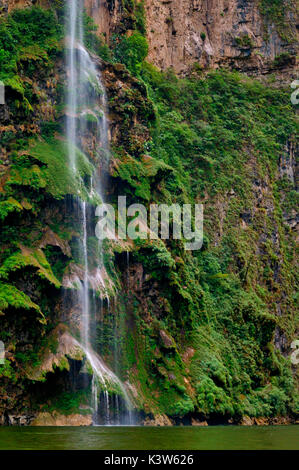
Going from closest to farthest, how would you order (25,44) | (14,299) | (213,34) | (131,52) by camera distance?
(14,299) → (25,44) → (131,52) → (213,34)

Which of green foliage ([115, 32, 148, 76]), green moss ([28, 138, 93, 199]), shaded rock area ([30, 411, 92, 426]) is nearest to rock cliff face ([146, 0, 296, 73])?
green foliage ([115, 32, 148, 76])

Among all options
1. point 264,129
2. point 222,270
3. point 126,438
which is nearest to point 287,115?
point 264,129

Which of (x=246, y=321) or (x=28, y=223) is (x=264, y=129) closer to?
(x=246, y=321)

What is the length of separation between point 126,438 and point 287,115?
34956 mm

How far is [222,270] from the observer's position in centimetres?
3819

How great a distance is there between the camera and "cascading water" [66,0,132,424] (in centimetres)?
2625

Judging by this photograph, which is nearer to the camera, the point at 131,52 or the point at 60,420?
the point at 60,420

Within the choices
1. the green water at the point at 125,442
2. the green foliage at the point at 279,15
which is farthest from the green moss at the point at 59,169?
the green foliage at the point at 279,15

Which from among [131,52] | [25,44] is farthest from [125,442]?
[131,52]

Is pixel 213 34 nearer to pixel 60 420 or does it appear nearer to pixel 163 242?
pixel 163 242

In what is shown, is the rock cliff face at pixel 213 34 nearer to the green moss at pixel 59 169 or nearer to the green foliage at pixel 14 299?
the green moss at pixel 59 169

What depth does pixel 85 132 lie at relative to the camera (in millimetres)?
31734

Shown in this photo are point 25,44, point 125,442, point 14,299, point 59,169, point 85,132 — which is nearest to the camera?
point 125,442
